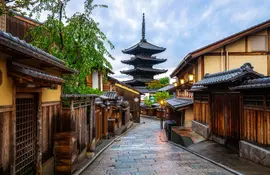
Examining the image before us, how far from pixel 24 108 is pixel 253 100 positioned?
8357 mm

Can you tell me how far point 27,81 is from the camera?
517 cm

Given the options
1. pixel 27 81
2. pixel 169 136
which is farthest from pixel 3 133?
pixel 169 136

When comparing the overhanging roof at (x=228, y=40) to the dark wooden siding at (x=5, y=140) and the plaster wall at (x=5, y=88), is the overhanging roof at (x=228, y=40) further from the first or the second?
the dark wooden siding at (x=5, y=140)

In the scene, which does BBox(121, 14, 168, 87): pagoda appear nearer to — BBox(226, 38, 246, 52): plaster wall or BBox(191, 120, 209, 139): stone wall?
BBox(226, 38, 246, 52): plaster wall

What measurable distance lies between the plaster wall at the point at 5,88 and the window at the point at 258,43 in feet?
56.3

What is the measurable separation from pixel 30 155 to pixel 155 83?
47175 mm

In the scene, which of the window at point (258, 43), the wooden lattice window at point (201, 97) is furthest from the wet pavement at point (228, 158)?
the window at point (258, 43)

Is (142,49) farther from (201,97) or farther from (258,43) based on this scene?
(201,97)

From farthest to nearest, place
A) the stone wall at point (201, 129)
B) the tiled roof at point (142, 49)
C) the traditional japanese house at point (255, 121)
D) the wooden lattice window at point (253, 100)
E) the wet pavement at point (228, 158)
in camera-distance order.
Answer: the tiled roof at point (142, 49) < the stone wall at point (201, 129) < the wooden lattice window at point (253, 100) < the traditional japanese house at point (255, 121) < the wet pavement at point (228, 158)

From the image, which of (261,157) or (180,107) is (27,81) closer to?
(261,157)

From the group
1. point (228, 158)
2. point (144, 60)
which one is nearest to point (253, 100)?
point (228, 158)

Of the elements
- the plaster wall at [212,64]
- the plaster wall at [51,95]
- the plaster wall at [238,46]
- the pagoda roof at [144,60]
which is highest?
the pagoda roof at [144,60]

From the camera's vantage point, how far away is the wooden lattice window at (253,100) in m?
8.87

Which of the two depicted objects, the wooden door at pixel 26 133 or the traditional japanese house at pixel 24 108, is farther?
the wooden door at pixel 26 133
